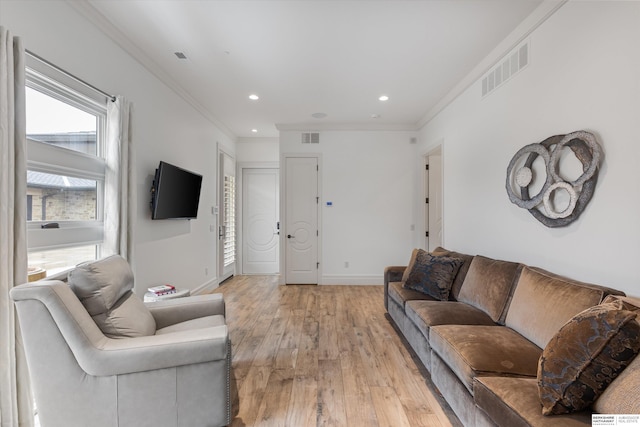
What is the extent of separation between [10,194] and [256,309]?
9.31 ft

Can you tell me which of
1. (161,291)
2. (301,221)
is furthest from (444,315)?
(301,221)

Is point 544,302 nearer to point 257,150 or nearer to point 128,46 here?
point 128,46

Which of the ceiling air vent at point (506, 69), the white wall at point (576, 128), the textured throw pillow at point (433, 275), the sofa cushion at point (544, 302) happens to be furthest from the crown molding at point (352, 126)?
the sofa cushion at point (544, 302)

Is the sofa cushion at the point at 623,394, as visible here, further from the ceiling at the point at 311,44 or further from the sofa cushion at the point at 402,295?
the ceiling at the point at 311,44

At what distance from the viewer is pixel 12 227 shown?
154 centimetres

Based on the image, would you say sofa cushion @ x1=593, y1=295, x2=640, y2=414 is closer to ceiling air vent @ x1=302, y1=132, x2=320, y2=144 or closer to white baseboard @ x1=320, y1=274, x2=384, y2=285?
white baseboard @ x1=320, y1=274, x2=384, y2=285

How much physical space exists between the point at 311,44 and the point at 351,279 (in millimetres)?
3759

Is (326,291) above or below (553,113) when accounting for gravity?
below

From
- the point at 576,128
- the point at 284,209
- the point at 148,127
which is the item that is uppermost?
the point at 148,127

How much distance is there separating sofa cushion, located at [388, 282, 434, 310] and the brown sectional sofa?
0.03 metres

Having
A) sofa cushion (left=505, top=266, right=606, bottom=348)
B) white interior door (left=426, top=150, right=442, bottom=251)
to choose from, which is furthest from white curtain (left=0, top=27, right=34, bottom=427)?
white interior door (left=426, top=150, right=442, bottom=251)

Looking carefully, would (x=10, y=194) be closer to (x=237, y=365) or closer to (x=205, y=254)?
(x=237, y=365)

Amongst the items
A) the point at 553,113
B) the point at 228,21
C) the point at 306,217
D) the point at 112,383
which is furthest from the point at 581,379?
the point at 306,217

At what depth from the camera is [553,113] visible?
2146 millimetres
